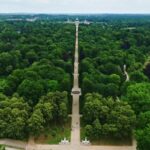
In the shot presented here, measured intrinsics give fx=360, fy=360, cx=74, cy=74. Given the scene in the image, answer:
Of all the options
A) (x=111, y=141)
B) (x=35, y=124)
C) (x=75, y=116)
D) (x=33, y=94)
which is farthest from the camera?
(x=33, y=94)

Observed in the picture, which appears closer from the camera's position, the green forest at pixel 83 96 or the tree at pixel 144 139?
the tree at pixel 144 139

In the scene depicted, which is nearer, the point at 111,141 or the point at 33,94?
the point at 111,141

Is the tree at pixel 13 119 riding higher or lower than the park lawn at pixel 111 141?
higher

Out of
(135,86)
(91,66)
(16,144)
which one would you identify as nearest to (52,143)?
(16,144)

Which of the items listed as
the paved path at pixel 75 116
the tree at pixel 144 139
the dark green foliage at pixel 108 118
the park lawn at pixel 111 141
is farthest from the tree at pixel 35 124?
the tree at pixel 144 139

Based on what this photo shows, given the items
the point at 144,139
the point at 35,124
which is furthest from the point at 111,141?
the point at 35,124

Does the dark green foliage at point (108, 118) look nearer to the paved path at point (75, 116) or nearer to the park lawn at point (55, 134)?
the paved path at point (75, 116)

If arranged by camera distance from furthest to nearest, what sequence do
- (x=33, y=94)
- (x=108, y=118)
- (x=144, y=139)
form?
(x=33, y=94) < (x=108, y=118) < (x=144, y=139)

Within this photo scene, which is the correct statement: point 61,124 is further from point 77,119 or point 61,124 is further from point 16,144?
point 16,144

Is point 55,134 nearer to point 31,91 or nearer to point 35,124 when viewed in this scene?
point 35,124
